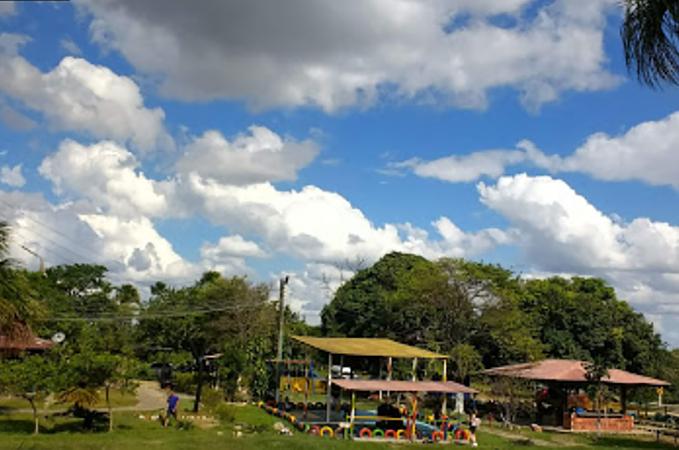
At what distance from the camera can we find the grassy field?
736 inches

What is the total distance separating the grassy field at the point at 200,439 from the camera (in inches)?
736

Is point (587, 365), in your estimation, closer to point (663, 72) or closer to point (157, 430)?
point (157, 430)

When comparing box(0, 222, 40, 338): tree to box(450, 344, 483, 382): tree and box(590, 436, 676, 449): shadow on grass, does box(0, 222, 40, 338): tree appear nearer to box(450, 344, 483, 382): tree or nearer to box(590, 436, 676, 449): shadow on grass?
box(590, 436, 676, 449): shadow on grass

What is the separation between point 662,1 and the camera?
25.1 feet

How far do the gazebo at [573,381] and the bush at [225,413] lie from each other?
540 inches

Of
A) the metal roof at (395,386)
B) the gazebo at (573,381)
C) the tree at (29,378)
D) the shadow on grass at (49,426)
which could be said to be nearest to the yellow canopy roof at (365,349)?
the metal roof at (395,386)

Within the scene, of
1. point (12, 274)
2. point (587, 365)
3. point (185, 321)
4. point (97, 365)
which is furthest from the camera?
point (185, 321)

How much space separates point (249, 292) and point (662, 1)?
128 feet

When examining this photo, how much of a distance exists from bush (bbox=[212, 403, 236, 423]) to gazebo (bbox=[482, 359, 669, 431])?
13.7 metres

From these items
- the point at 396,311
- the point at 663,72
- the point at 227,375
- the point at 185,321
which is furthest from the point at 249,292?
the point at 663,72

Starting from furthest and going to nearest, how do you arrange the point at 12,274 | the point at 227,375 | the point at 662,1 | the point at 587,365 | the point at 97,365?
the point at 227,375
the point at 587,365
the point at 97,365
the point at 12,274
the point at 662,1

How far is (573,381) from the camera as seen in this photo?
32469mm

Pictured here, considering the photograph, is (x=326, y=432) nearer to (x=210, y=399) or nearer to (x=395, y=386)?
(x=395, y=386)

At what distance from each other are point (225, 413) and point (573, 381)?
678 inches
